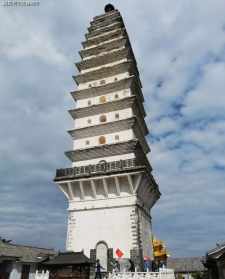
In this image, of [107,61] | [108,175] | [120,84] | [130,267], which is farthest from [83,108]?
[130,267]

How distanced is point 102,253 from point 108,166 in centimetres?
713

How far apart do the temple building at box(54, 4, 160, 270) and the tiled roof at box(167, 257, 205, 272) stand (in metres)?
34.7

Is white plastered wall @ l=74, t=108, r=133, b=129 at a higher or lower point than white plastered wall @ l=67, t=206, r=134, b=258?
higher

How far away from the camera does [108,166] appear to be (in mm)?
24672

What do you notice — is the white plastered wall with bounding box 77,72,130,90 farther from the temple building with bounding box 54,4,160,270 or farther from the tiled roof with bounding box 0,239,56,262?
the tiled roof with bounding box 0,239,56,262

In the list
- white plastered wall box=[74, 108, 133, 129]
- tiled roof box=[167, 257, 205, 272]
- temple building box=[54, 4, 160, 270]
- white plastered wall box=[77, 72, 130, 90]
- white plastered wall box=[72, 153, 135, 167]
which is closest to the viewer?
temple building box=[54, 4, 160, 270]

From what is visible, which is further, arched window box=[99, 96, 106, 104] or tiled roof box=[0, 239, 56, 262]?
arched window box=[99, 96, 106, 104]

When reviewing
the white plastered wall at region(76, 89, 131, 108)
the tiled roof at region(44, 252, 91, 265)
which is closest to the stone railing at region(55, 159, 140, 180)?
the white plastered wall at region(76, 89, 131, 108)

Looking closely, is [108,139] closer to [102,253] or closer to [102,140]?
[102,140]

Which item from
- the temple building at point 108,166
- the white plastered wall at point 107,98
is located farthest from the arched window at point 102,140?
Answer: the white plastered wall at point 107,98

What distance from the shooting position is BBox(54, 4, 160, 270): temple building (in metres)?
23.3

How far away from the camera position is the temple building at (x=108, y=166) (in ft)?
76.4

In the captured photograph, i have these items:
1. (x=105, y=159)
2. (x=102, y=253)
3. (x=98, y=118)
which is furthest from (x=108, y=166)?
(x=102, y=253)

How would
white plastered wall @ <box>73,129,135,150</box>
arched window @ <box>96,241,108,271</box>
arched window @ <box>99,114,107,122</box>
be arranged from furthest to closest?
arched window @ <box>99,114,107,122</box>
white plastered wall @ <box>73,129,135,150</box>
arched window @ <box>96,241,108,271</box>
